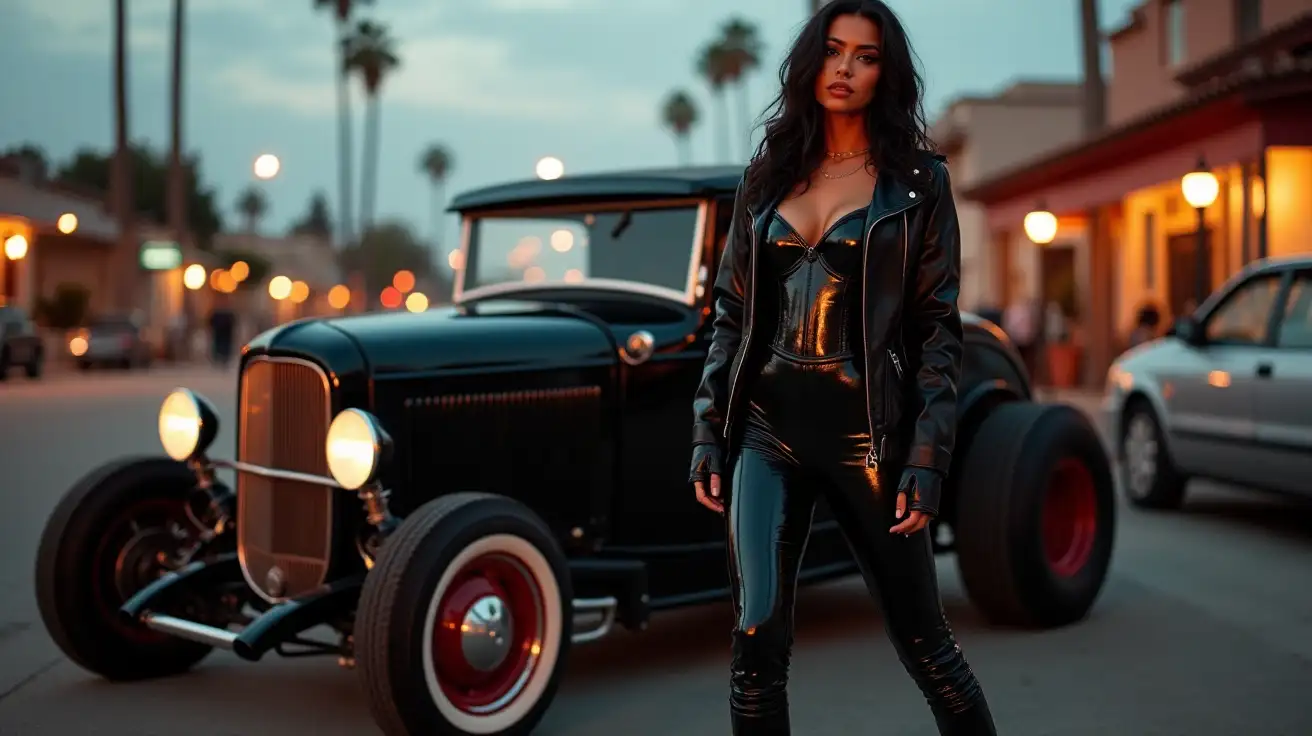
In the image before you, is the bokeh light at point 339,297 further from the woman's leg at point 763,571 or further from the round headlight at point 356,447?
the woman's leg at point 763,571

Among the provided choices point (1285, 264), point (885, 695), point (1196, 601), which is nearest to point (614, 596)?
point (885, 695)

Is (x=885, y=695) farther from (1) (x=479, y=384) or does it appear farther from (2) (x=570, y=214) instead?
(2) (x=570, y=214)

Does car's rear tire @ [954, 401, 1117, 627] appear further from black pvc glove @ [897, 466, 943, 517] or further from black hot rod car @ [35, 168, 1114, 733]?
black pvc glove @ [897, 466, 943, 517]

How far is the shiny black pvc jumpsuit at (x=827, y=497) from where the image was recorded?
3.03 metres

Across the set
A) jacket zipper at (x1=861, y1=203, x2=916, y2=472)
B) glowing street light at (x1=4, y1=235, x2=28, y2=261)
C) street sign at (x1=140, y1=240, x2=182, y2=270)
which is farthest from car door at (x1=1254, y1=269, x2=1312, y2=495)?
street sign at (x1=140, y1=240, x2=182, y2=270)

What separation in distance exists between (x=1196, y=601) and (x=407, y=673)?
413cm

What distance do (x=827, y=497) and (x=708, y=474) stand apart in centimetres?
27

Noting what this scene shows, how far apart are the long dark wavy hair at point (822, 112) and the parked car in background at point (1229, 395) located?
5.82 metres

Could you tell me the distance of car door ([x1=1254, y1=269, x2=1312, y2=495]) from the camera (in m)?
8.12

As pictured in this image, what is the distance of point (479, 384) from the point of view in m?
5.08

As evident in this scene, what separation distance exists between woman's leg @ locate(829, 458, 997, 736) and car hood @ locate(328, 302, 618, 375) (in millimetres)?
2222

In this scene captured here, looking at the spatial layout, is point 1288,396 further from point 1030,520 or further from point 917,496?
point 917,496

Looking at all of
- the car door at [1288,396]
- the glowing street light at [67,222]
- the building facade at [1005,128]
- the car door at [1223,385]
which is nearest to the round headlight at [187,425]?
the car door at [1288,396]

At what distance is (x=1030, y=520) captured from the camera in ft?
19.3
